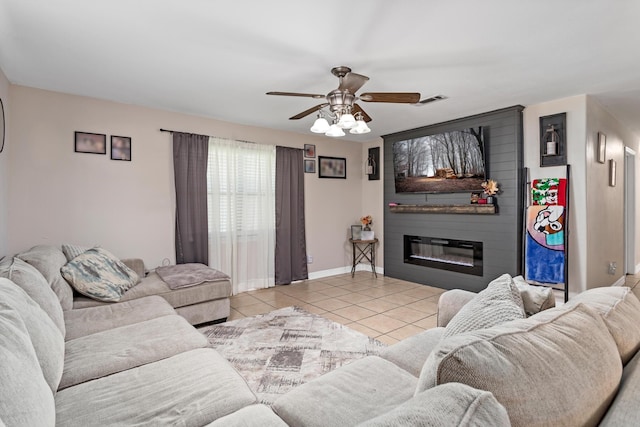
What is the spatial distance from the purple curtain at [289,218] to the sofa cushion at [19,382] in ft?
12.9

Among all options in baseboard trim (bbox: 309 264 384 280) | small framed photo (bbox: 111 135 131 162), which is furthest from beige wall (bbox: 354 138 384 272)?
small framed photo (bbox: 111 135 131 162)

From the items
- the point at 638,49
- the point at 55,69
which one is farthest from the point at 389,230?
the point at 55,69

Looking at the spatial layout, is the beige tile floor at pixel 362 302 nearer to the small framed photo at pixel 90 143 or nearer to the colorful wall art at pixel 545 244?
the colorful wall art at pixel 545 244

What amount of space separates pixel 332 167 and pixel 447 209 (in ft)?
6.81

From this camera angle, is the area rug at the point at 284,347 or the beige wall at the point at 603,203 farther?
the beige wall at the point at 603,203

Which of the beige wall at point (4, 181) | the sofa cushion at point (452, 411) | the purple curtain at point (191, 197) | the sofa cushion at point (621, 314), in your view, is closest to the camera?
the sofa cushion at point (452, 411)

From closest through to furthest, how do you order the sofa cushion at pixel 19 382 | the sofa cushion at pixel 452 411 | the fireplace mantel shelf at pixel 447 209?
1. the sofa cushion at pixel 452 411
2. the sofa cushion at pixel 19 382
3. the fireplace mantel shelf at pixel 447 209


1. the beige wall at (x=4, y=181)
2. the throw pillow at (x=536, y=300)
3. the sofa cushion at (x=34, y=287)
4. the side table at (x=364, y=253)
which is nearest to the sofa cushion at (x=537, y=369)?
the throw pillow at (x=536, y=300)

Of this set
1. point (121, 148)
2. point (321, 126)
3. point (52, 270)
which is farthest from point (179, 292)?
point (321, 126)

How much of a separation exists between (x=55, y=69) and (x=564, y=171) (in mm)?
5287

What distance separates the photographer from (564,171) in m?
3.75

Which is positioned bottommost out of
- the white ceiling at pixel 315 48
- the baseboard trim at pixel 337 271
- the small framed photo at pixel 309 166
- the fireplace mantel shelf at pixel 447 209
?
the baseboard trim at pixel 337 271

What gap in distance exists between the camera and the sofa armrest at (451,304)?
2072 mm

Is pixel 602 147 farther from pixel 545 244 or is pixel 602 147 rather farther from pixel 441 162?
pixel 441 162
